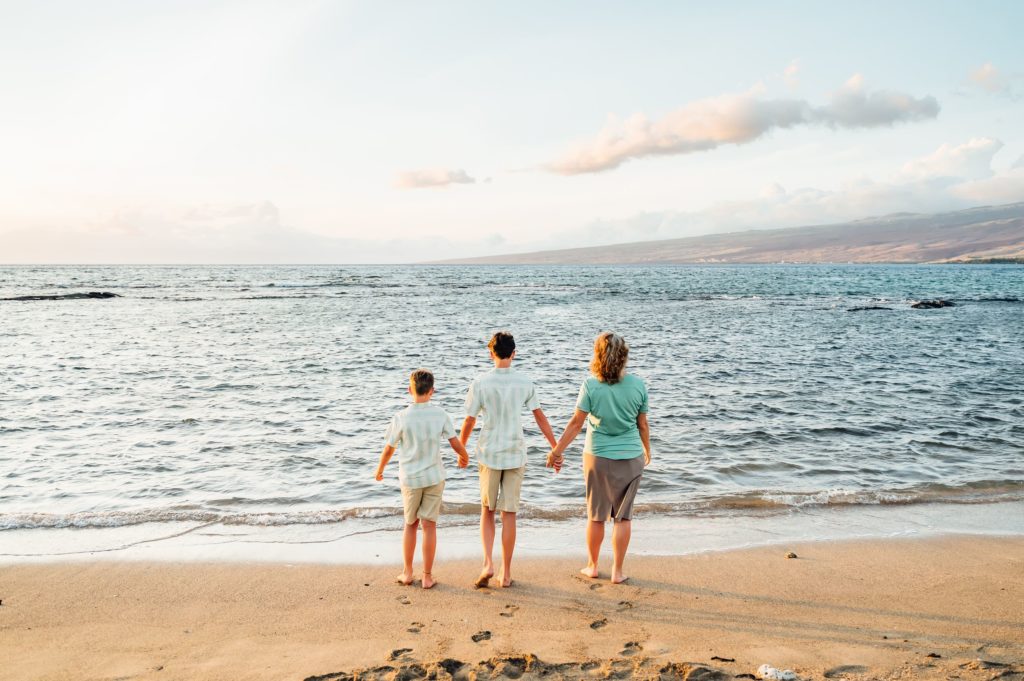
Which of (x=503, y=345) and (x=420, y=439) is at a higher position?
(x=503, y=345)

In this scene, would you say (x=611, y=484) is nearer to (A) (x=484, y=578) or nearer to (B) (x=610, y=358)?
(B) (x=610, y=358)

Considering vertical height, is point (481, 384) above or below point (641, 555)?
A: above

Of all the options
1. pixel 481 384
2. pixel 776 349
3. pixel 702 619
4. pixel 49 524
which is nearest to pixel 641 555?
pixel 702 619

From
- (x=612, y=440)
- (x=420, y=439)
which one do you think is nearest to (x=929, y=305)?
(x=612, y=440)

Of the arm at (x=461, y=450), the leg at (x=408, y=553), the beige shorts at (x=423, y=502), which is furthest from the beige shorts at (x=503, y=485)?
the leg at (x=408, y=553)

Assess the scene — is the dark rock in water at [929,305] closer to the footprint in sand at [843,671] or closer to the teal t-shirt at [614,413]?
the teal t-shirt at [614,413]

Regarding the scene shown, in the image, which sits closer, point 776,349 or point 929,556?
point 929,556

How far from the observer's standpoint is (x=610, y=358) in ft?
17.9

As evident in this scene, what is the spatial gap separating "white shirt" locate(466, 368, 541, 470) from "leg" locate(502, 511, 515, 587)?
Answer: 1.60ft

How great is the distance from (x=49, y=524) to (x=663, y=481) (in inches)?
302

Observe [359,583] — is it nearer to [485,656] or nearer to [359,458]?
[485,656]

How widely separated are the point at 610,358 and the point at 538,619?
216 centimetres

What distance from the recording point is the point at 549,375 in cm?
1928

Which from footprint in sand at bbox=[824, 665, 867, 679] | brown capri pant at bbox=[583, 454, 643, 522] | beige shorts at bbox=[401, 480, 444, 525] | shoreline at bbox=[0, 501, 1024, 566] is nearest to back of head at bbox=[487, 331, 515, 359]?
brown capri pant at bbox=[583, 454, 643, 522]
